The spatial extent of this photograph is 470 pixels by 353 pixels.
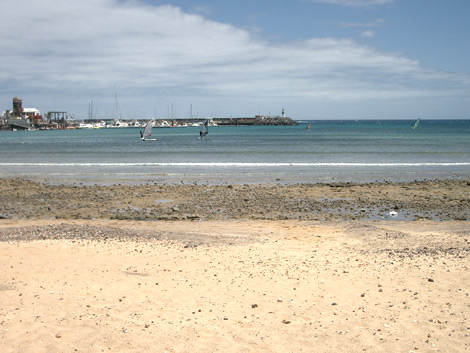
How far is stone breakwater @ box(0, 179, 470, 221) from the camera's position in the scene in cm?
1380

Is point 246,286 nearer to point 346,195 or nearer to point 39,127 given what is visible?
point 346,195

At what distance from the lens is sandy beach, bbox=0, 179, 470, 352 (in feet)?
18.3

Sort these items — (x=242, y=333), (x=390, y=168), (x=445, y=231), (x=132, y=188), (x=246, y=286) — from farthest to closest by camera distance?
(x=390, y=168) < (x=132, y=188) < (x=445, y=231) < (x=246, y=286) < (x=242, y=333)

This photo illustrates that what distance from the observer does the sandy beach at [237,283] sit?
5.59 metres

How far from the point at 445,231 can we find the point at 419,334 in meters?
6.40

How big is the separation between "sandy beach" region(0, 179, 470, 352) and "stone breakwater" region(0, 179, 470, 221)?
182 millimetres

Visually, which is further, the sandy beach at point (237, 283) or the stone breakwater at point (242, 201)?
the stone breakwater at point (242, 201)

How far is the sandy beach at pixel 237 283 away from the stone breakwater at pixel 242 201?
0.60 ft

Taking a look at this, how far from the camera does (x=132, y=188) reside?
62.6 feet

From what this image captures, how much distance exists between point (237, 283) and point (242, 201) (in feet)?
27.8

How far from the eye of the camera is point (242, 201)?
1577 cm

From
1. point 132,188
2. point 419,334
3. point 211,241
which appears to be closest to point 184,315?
point 419,334

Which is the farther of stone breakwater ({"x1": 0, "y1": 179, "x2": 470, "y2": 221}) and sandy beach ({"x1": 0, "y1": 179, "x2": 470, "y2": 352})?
stone breakwater ({"x1": 0, "y1": 179, "x2": 470, "y2": 221})

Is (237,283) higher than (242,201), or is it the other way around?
(242,201)
